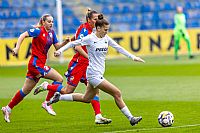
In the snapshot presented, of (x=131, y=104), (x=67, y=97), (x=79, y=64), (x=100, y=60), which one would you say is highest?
(x=100, y=60)

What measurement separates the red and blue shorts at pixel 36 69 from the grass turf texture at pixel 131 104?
0.82 m

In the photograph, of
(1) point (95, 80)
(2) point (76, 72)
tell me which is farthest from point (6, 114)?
(1) point (95, 80)

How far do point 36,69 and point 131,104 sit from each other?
3017mm

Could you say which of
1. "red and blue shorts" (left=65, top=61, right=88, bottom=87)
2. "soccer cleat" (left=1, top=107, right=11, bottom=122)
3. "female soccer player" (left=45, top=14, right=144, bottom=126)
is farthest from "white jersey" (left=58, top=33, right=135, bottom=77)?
"soccer cleat" (left=1, top=107, right=11, bottom=122)

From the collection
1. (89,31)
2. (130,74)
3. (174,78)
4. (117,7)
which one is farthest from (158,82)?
(117,7)

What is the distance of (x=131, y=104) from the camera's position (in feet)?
55.6

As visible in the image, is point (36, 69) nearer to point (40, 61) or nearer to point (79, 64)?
point (40, 61)

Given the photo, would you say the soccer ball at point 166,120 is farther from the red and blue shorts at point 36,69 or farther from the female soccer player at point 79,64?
the red and blue shorts at point 36,69

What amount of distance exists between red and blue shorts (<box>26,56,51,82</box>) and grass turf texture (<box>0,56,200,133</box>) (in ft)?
2.70

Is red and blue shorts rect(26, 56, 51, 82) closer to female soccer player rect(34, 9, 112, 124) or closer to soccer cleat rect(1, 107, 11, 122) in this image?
female soccer player rect(34, 9, 112, 124)

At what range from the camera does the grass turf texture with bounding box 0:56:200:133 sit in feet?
42.9

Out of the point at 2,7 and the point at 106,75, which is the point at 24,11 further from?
the point at 106,75

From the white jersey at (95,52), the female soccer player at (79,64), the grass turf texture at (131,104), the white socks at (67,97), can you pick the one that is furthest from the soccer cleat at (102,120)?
the white jersey at (95,52)

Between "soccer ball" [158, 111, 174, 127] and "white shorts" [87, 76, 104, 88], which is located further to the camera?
"white shorts" [87, 76, 104, 88]
